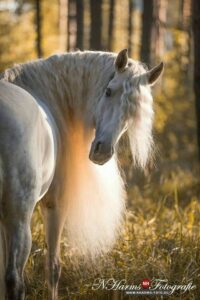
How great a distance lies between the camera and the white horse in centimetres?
377

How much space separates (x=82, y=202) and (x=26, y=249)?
4.17 ft

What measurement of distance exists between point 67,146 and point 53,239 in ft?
2.48

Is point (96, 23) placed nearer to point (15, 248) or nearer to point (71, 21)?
point (71, 21)

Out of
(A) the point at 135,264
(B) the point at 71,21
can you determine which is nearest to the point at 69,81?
(A) the point at 135,264

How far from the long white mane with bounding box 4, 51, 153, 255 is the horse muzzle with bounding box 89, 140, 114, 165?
1.22 ft

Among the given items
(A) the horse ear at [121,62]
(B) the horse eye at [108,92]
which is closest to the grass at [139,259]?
(B) the horse eye at [108,92]

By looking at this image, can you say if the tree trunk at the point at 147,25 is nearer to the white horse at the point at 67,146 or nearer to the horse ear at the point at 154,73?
the white horse at the point at 67,146

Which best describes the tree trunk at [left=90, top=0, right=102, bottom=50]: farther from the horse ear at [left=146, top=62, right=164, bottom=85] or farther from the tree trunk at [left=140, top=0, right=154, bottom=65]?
the horse ear at [left=146, top=62, right=164, bottom=85]

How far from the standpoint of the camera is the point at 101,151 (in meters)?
4.38

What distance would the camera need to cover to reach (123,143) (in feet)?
16.5

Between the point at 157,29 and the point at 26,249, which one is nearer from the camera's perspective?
the point at 26,249

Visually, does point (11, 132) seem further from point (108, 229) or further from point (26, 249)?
point (108, 229)

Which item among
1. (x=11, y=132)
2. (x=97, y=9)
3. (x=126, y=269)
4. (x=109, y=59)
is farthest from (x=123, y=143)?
(x=97, y=9)

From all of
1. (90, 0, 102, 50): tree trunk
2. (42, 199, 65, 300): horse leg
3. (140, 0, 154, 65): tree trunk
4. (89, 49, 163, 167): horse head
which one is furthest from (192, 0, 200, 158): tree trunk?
(90, 0, 102, 50): tree trunk
